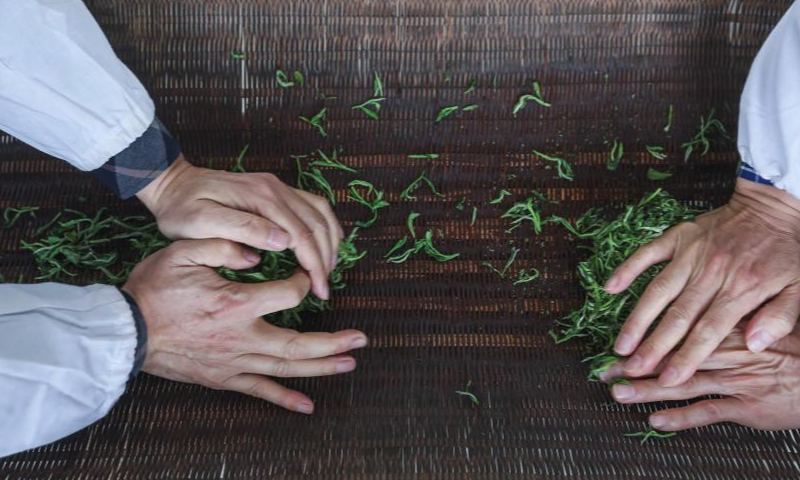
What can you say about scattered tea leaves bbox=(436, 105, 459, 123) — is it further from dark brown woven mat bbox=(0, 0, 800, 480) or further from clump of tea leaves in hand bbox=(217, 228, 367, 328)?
clump of tea leaves in hand bbox=(217, 228, 367, 328)

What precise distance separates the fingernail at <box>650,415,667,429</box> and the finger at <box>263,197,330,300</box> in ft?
1.59

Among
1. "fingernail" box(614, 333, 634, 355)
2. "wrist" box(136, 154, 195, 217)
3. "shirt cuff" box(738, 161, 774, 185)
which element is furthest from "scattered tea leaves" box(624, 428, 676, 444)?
"wrist" box(136, 154, 195, 217)

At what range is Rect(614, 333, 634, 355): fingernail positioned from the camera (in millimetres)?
915

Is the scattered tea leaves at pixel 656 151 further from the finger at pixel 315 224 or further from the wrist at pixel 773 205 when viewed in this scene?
the finger at pixel 315 224

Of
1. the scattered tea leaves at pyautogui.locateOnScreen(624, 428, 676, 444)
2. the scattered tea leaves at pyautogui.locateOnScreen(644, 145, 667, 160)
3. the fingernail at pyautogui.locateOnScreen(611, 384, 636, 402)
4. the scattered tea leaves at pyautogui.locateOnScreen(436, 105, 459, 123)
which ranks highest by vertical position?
the scattered tea leaves at pyautogui.locateOnScreen(436, 105, 459, 123)

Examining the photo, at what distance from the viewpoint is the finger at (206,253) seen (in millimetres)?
884

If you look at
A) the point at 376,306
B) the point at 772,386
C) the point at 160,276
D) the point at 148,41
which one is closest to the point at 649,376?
the point at 772,386

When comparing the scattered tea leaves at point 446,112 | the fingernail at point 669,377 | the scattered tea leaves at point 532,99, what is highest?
the scattered tea leaves at point 532,99

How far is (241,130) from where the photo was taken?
112 cm

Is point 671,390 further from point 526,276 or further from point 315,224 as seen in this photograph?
point 315,224

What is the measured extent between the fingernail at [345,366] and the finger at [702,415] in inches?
16.4

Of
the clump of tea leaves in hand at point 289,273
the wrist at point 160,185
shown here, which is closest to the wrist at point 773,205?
the clump of tea leaves in hand at point 289,273

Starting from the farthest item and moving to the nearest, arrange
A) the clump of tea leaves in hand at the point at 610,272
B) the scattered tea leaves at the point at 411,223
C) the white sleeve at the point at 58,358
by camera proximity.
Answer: the scattered tea leaves at the point at 411,223
the clump of tea leaves in hand at the point at 610,272
the white sleeve at the point at 58,358

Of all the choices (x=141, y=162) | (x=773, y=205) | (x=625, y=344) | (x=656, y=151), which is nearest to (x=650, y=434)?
(x=625, y=344)
